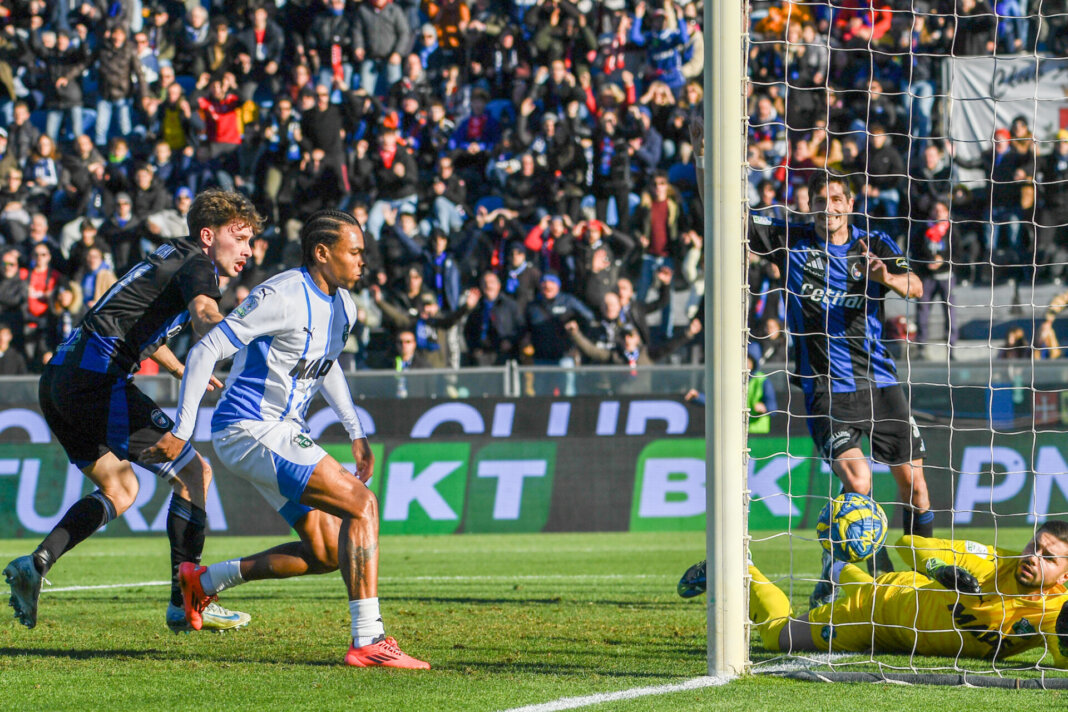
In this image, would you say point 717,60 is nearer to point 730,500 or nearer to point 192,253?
point 730,500

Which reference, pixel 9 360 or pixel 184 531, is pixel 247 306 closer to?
pixel 184 531

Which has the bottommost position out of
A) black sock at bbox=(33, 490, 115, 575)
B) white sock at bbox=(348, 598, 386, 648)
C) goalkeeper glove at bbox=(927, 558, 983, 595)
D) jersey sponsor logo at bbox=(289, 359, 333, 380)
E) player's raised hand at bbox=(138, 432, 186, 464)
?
white sock at bbox=(348, 598, 386, 648)

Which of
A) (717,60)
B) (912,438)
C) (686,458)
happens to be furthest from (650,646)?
(686,458)

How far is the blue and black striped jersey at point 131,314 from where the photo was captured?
6.91 m

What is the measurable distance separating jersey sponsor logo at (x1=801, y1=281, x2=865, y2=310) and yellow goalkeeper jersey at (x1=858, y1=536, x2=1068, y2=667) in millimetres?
1999

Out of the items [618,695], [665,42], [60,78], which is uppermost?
[665,42]

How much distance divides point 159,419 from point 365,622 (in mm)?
2142

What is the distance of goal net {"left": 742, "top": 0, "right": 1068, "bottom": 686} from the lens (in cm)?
596

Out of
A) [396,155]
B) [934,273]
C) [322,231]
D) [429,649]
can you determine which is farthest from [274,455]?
[396,155]

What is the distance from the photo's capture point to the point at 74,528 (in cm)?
681

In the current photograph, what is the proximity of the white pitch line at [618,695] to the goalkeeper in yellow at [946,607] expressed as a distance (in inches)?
33.8

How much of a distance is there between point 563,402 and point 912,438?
6.47 meters

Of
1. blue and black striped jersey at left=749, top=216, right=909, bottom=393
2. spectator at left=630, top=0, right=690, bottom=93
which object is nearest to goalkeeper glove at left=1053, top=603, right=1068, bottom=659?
blue and black striped jersey at left=749, top=216, right=909, bottom=393

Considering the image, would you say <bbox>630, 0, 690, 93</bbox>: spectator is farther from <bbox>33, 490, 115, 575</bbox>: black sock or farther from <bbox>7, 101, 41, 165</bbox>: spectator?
<bbox>33, 490, 115, 575</bbox>: black sock
